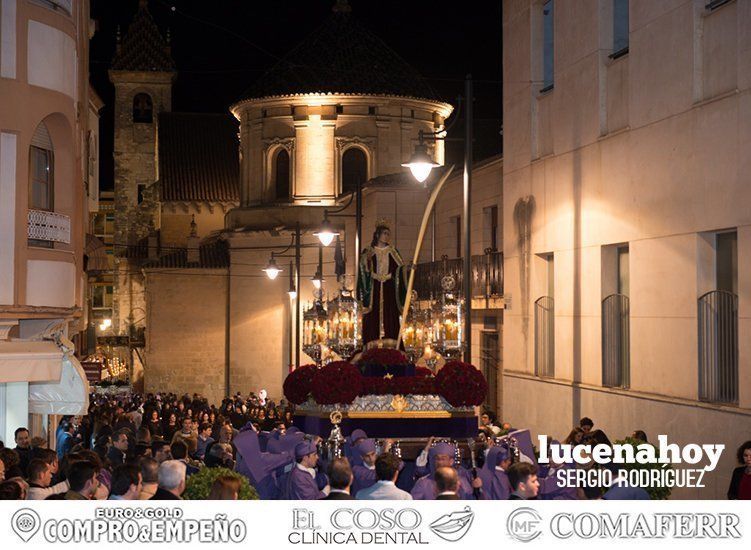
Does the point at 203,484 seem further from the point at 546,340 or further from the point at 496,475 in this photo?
the point at 546,340

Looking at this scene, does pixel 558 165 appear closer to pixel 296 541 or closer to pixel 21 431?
pixel 21 431

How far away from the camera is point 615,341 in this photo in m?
19.8

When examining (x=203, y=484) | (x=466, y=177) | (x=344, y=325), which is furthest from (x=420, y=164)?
(x=203, y=484)

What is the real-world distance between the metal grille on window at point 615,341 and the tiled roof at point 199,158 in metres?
58.4

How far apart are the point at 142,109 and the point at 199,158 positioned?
14.9 meters

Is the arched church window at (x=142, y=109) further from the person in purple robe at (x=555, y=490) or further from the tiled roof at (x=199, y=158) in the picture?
the person in purple robe at (x=555, y=490)

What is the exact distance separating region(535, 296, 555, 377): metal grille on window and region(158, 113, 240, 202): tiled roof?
55.6 meters

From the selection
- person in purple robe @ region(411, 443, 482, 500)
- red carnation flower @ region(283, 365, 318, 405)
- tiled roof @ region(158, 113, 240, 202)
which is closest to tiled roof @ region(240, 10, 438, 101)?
tiled roof @ region(158, 113, 240, 202)

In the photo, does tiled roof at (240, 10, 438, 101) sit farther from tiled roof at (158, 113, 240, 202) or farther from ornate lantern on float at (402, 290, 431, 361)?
ornate lantern on float at (402, 290, 431, 361)

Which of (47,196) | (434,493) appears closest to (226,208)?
(47,196)

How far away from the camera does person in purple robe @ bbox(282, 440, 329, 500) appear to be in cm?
1333

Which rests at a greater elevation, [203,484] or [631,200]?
[631,200]

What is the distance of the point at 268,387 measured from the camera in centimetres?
6419

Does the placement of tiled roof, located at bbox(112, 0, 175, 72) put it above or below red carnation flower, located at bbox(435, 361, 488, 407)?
above
